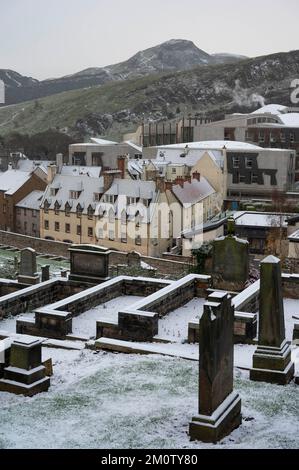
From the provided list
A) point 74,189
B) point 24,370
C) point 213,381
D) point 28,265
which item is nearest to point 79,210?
point 74,189

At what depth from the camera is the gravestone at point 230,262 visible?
20.5 metres

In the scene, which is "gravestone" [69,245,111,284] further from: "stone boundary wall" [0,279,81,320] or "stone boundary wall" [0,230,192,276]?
"stone boundary wall" [0,230,192,276]

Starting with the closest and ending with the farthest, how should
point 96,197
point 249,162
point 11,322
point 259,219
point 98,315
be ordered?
1. point 11,322
2. point 98,315
3. point 259,219
4. point 96,197
5. point 249,162

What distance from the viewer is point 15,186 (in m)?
67.4

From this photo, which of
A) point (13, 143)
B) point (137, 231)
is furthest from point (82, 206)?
point (13, 143)

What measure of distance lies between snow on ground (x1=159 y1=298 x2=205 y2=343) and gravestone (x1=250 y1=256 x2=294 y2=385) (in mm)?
4702

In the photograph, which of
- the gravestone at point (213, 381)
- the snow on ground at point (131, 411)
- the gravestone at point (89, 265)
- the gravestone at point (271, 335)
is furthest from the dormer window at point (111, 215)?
the gravestone at point (213, 381)

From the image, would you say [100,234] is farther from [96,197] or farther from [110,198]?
[96,197]

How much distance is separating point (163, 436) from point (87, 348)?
6342mm

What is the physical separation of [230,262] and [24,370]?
1006 cm

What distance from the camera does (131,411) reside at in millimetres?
11516

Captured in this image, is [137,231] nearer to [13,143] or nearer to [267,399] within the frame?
[267,399]

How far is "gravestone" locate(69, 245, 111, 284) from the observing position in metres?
23.2

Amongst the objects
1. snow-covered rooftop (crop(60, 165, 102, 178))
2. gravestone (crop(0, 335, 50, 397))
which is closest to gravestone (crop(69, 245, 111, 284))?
gravestone (crop(0, 335, 50, 397))
